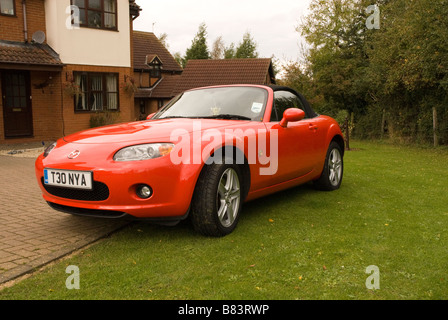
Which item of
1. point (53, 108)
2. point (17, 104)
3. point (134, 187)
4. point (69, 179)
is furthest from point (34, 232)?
point (53, 108)

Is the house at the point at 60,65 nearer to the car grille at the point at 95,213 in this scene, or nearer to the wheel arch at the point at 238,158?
the car grille at the point at 95,213

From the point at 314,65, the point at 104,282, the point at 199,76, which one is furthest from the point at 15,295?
the point at 199,76

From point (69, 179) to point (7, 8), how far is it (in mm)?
13088

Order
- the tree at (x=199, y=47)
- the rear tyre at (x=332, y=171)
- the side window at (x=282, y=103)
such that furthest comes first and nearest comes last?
the tree at (x=199, y=47) → the rear tyre at (x=332, y=171) → the side window at (x=282, y=103)

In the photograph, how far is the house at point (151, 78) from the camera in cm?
3025

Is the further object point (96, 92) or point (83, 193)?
point (96, 92)

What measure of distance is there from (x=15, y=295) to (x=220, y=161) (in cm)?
193

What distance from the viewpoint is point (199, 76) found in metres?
29.1

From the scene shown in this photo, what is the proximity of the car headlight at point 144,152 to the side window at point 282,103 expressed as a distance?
65.0 inches

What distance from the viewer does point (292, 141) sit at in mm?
4973

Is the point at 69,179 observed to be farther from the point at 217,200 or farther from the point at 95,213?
the point at 217,200

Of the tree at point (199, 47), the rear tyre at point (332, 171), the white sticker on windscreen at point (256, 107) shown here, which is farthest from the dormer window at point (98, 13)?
the tree at point (199, 47)
